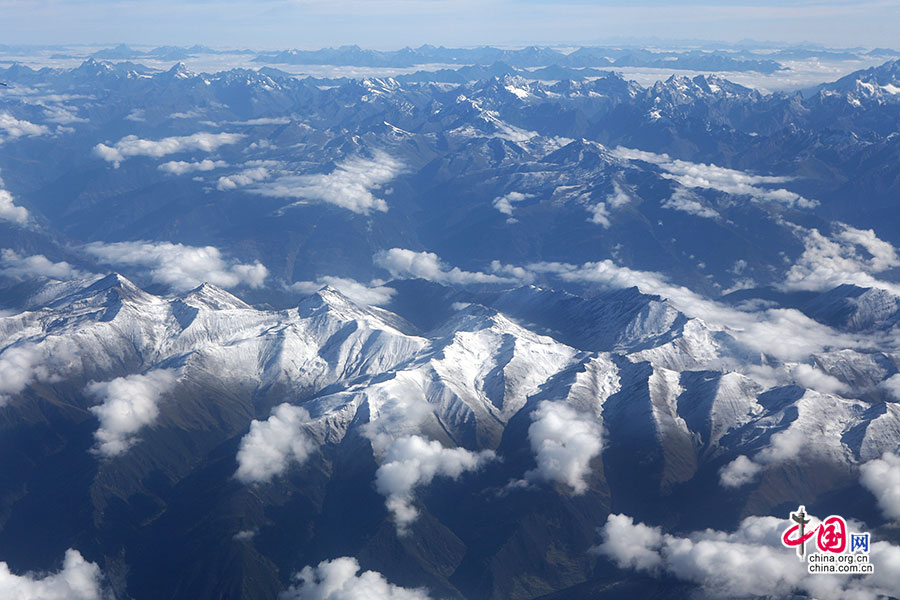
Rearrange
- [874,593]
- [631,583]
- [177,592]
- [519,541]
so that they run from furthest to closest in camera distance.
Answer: [519,541], [177,592], [631,583], [874,593]

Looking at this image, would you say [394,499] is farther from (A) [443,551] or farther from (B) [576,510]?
(B) [576,510]

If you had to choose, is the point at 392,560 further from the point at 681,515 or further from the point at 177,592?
the point at 681,515

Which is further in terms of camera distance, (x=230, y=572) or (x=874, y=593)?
(x=230, y=572)

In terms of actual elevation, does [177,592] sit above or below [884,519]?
below

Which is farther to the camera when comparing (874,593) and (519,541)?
(519,541)

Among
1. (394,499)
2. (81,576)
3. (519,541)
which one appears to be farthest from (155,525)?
(519,541)

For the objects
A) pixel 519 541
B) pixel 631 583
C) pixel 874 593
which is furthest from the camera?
pixel 519 541

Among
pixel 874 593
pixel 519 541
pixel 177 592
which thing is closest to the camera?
pixel 874 593

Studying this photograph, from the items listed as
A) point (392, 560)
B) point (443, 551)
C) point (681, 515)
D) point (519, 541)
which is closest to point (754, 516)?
point (681, 515)

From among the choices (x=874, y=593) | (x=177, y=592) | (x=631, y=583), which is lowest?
(x=177, y=592)
